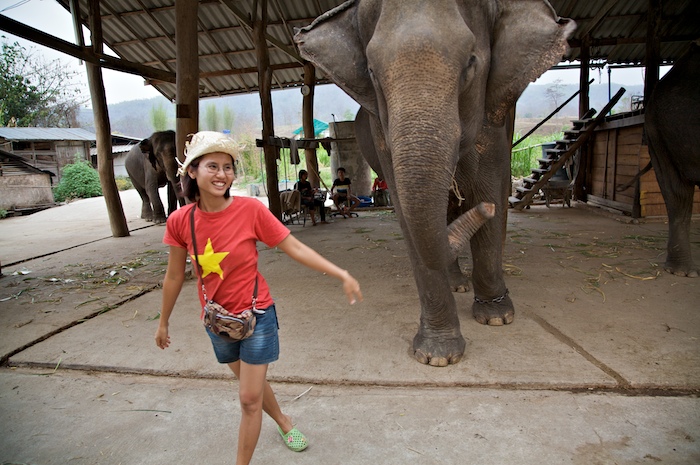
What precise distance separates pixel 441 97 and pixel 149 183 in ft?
38.1

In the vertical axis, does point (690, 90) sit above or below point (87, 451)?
above

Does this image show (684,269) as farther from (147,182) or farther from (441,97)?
(147,182)

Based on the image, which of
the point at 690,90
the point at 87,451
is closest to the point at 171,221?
the point at 87,451

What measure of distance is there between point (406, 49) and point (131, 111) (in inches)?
5706

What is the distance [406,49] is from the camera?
2.60m

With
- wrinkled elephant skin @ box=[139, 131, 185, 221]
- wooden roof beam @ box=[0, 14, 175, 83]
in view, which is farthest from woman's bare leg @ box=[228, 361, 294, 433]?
wrinkled elephant skin @ box=[139, 131, 185, 221]

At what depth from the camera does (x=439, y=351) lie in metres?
3.37

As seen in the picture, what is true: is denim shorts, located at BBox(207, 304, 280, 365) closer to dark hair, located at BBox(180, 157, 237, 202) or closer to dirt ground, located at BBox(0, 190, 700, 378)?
dark hair, located at BBox(180, 157, 237, 202)

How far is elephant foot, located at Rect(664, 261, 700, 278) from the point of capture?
522 cm

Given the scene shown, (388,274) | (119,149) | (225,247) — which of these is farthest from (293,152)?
(119,149)

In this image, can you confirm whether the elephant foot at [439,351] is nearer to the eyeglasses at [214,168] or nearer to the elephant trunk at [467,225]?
the elephant trunk at [467,225]

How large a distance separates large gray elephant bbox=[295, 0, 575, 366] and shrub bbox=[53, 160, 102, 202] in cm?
2212

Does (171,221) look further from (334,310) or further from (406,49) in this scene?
Result: (334,310)

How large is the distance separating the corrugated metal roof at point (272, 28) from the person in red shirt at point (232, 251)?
9.18m
